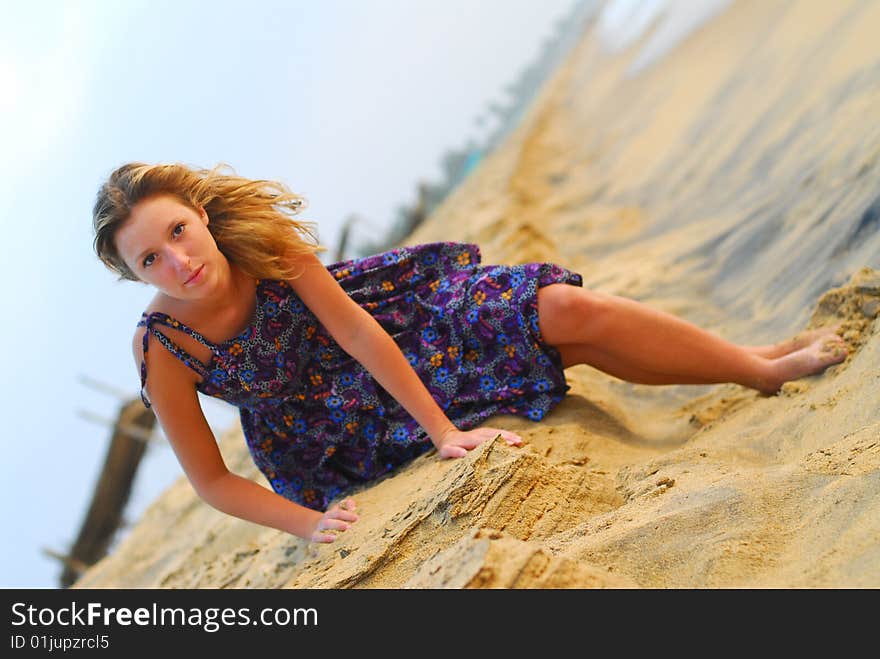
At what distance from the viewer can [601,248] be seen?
2957 mm

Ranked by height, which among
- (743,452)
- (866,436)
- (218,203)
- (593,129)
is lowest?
(593,129)

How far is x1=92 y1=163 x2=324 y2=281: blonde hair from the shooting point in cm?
132

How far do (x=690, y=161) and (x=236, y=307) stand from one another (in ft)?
7.41

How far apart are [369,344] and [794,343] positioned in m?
0.81

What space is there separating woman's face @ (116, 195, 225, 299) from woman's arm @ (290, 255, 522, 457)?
21 centimetres

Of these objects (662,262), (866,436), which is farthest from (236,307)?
(662,262)

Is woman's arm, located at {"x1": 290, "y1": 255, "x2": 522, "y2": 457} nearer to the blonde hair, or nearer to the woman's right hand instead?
the blonde hair

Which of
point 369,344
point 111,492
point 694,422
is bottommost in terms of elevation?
point 111,492

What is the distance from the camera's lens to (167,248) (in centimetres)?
129

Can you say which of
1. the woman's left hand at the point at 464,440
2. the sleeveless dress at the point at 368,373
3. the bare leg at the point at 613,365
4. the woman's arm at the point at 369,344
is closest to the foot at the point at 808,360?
the bare leg at the point at 613,365

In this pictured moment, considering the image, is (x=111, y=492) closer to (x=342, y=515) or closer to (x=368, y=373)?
(x=368, y=373)

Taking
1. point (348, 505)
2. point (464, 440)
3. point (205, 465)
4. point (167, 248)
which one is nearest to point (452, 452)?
point (464, 440)

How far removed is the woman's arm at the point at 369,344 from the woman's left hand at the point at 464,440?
13 millimetres
